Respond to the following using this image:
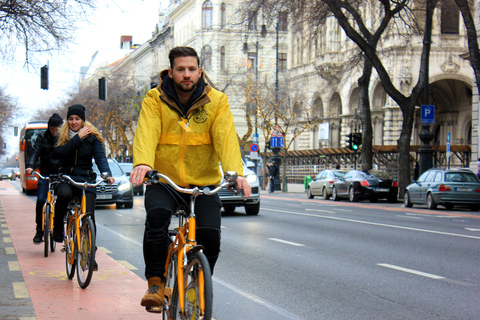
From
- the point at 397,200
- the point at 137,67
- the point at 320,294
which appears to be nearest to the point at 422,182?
the point at 397,200

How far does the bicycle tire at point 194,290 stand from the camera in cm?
400

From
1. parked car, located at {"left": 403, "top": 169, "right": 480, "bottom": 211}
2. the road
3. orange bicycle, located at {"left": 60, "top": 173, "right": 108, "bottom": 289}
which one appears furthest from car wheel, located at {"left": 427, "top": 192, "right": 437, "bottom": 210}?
orange bicycle, located at {"left": 60, "top": 173, "right": 108, "bottom": 289}

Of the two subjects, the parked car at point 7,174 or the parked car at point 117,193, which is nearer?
the parked car at point 117,193

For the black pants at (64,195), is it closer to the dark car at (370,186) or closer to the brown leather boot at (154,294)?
the brown leather boot at (154,294)

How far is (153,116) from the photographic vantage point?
487cm

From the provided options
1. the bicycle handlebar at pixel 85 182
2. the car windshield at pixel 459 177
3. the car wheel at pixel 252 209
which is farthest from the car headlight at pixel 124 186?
the bicycle handlebar at pixel 85 182

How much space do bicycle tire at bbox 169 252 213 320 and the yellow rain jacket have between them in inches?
30.6

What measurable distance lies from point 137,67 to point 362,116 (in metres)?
73.2

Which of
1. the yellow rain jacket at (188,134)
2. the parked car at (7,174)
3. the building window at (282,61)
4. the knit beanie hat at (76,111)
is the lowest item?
the parked car at (7,174)

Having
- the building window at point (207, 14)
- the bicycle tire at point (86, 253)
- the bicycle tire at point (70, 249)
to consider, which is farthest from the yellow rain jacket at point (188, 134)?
the building window at point (207, 14)

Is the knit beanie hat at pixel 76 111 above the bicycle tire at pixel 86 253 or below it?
above

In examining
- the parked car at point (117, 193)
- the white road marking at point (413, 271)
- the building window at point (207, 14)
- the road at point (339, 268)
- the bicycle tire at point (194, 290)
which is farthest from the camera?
the building window at point (207, 14)

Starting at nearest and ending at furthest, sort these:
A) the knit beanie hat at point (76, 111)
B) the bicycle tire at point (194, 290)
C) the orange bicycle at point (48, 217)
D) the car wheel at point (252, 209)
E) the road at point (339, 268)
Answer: the bicycle tire at point (194, 290), the road at point (339, 268), the knit beanie hat at point (76, 111), the orange bicycle at point (48, 217), the car wheel at point (252, 209)

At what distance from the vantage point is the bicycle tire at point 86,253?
6.87 metres
